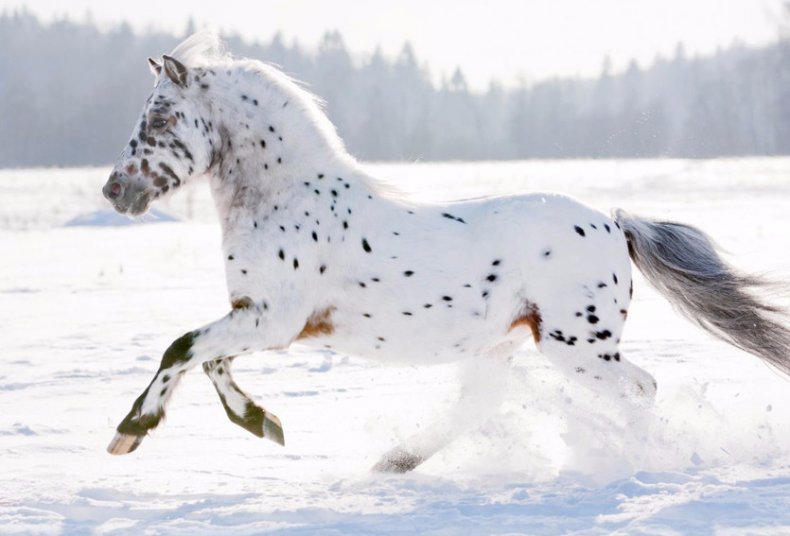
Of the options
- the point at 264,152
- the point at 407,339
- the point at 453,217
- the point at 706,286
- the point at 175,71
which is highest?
the point at 175,71

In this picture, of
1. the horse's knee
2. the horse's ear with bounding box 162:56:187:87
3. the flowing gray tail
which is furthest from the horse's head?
the flowing gray tail

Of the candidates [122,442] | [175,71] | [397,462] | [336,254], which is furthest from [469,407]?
[175,71]

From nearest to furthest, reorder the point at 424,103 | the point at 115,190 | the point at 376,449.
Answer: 1. the point at 115,190
2. the point at 376,449
3. the point at 424,103

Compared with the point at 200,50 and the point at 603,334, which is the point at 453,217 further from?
the point at 200,50

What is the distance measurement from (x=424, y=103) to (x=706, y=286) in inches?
3320

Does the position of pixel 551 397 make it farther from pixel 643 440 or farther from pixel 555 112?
pixel 555 112

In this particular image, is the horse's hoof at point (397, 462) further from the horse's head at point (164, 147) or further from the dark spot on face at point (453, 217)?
the horse's head at point (164, 147)

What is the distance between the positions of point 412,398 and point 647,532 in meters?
2.86

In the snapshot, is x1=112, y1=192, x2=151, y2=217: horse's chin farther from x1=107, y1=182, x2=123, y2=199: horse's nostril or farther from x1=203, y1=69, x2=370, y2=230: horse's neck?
x1=203, y1=69, x2=370, y2=230: horse's neck

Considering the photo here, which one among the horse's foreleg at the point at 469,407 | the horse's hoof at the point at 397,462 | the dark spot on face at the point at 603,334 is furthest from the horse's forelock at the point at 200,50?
the dark spot on face at the point at 603,334

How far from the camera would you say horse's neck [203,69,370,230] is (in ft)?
14.9

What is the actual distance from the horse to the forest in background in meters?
55.0

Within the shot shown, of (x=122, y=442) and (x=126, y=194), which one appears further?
(x=126, y=194)

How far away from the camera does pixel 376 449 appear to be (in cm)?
531
